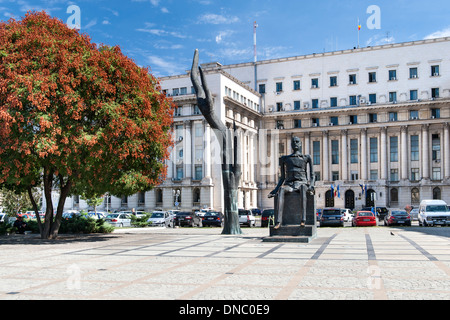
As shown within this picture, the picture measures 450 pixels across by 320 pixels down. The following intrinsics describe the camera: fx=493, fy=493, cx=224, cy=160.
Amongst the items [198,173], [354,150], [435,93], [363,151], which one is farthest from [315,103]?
[198,173]

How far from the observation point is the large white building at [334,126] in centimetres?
7325

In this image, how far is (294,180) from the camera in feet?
64.2

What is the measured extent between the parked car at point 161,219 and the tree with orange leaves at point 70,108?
20.1 meters

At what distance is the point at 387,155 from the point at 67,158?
6755cm

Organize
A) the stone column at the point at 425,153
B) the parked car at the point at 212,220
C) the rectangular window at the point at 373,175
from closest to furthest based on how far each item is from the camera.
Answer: the parked car at the point at 212,220 → the stone column at the point at 425,153 → the rectangular window at the point at 373,175

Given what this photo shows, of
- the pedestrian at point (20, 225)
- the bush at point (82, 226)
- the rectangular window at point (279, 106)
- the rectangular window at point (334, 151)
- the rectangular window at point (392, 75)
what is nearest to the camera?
the bush at point (82, 226)

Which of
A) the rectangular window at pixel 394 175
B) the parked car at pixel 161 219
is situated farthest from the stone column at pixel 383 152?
the parked car at pixel 161 219

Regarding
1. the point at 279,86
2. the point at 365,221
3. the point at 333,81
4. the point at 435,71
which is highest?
the point at 435,71

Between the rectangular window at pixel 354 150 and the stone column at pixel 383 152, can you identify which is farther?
the rectangular window at pixel 354 150

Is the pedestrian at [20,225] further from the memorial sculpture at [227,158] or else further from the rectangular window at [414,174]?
the rectangular window at [414,174]

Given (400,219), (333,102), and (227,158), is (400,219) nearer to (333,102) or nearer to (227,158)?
(227,158)

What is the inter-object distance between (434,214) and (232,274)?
99.3ft

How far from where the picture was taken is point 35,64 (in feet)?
65.5
